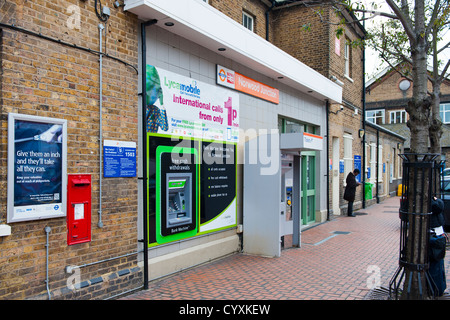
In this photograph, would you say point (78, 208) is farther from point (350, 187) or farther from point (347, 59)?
point (347, 59)

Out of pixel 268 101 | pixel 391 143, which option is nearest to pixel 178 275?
pixel 268 101

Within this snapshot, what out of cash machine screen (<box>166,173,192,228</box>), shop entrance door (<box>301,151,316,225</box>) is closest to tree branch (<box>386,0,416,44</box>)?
cash machine screen (<box>166,173,192,228</box>)

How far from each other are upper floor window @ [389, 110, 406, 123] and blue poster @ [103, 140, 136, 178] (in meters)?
36.3

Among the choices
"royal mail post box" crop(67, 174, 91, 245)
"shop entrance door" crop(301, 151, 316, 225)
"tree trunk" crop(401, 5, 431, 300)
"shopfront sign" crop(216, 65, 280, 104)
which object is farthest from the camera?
"shop entrance door" crop(301, 151, 316, 225)

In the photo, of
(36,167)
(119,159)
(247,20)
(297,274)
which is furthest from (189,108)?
(247,20)

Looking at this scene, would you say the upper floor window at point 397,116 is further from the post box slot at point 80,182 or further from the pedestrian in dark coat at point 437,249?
the post box slot at point 80,182

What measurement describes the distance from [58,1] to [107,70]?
1078mm

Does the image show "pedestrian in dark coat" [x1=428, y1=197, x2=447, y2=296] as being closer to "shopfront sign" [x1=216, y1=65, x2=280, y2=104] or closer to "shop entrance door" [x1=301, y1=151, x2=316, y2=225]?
"shopfront sign" [x1=216, y1=65, x2=280, y2=104]

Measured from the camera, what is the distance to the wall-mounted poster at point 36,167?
14.1 ft

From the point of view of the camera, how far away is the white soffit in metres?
6.09

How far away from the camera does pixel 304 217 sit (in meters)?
12.5

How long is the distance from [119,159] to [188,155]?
171 centimetres

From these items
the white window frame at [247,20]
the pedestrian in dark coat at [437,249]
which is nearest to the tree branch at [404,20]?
the pedestrian in dark coat at [437,249]

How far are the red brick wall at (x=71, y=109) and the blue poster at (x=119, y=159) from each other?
0.10 meters
